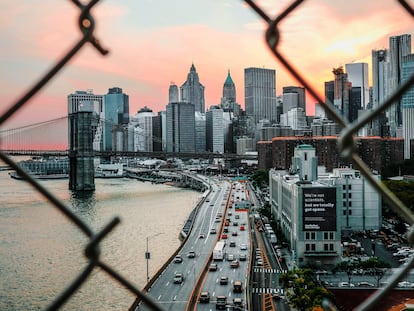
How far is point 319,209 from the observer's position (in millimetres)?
5410

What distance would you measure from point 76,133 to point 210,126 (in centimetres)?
1932

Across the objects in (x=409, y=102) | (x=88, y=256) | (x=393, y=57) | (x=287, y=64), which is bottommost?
(x=88, y=256)

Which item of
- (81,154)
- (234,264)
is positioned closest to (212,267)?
(234,264)

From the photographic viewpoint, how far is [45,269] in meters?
5.11

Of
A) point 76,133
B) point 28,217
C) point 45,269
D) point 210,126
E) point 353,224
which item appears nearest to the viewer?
point 45,269

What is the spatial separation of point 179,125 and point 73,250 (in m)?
27.5

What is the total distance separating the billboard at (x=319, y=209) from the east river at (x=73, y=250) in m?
1.73

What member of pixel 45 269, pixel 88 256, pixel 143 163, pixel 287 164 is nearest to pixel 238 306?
pixel 45 269

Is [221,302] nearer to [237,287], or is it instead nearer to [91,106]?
[237,287]

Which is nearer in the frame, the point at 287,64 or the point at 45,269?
the point at 287,64

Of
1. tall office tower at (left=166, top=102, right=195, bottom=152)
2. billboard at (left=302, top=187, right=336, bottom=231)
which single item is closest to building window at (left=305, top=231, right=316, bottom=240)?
billboard at (left=302, top=187, right=336, bottom=231)

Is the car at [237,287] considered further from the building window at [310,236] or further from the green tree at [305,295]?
the building window at [310,236]

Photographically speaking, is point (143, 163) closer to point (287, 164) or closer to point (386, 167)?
point (287, 164)

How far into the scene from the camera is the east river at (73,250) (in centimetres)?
417
